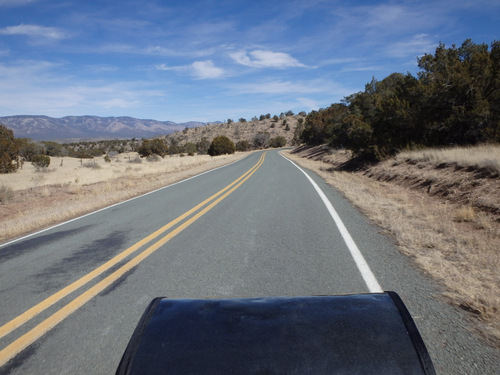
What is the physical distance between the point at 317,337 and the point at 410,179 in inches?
497

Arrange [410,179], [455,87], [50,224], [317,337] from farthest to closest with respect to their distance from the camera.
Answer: [455,87] → [410,179] → [50,224] → [317,337]

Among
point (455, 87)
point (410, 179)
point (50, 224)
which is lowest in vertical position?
point (50, 224)

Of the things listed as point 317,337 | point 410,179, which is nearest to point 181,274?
point 317,337

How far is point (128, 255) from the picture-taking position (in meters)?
5.03

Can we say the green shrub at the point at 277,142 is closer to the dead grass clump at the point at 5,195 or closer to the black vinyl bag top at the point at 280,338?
the dead grass clump at the point at 5,195

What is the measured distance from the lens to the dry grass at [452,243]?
3281 millimetres


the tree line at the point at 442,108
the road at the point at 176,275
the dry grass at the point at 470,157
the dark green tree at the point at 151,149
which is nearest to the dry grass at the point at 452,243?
the road at the point at 176,275

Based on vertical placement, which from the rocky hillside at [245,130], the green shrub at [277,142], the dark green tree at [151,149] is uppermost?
the rocky hillside at [245,130]

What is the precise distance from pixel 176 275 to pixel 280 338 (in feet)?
10.3

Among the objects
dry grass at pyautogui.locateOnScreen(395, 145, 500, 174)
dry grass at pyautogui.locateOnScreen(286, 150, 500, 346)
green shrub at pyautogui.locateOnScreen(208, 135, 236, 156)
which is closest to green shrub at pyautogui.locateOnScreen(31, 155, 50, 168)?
green shrub at pyautogui.locateOnScreen(208, 135, 236, 156)

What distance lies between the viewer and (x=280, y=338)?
4.36 feet

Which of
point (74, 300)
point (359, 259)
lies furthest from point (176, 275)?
point (359, 259)

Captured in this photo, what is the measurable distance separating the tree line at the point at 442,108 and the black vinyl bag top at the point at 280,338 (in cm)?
1561

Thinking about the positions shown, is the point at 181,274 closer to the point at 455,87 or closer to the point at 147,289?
the point at 147,289
